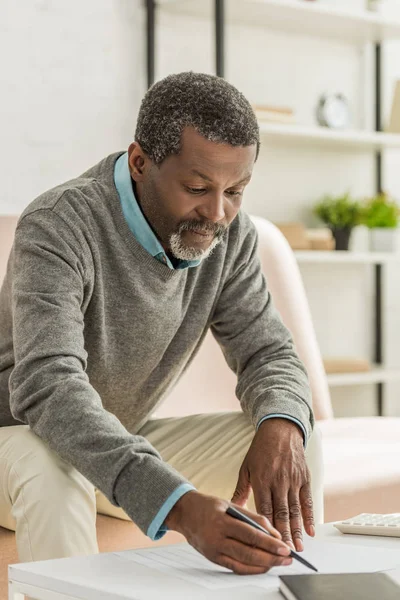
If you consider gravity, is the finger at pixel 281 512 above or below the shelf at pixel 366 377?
above

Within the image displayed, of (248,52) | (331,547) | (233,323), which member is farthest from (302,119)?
(331,547)

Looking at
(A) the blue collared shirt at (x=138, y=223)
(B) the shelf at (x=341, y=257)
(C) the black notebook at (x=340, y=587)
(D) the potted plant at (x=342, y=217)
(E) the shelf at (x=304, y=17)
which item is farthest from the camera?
(D) the potted plant at (x=342, y=217)

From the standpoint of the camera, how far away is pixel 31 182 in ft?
9.20

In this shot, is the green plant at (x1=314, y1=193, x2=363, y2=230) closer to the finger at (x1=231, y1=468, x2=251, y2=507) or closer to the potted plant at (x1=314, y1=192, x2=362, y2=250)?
the potted plant at (x1=314, y1=192, x2=362, y2=250)

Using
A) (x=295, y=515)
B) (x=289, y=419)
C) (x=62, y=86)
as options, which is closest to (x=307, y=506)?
(x=295, y=515)

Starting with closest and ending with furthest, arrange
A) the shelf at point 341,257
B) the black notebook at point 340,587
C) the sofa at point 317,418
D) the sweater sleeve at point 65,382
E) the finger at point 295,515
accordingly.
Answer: the black notebook at point 340,587
the sweater sleeve at point 65,382
the finger at point 295,515
the sofa at point 317,418
the shelf at point 341,257

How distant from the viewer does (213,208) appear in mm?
1437

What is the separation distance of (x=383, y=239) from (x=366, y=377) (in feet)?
1.65

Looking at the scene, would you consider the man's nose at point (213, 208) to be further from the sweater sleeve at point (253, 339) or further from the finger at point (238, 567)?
the finger at point (238, 567)

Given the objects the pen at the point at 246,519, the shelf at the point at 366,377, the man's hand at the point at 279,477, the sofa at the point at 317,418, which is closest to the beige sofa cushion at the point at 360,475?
the sofa at the point at 317,418

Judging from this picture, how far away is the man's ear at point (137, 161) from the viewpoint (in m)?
1.52

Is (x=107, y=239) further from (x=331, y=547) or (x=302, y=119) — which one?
(x=302, y=119)

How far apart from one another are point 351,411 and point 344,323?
1.06 feet

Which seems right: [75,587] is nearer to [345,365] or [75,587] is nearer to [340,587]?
[340,587]
